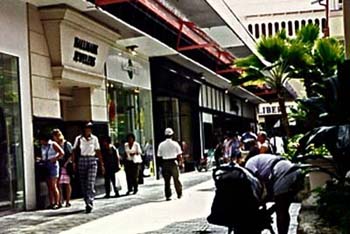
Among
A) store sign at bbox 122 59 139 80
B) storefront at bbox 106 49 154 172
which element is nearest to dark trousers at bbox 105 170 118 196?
storefront at bbox 106 49 154 172

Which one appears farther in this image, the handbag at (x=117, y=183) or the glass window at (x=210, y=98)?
the glass window at (x=210, y=98)

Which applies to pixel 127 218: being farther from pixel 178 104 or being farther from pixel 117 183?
pixel 178 104

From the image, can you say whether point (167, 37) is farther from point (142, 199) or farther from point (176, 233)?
point (176, 233)

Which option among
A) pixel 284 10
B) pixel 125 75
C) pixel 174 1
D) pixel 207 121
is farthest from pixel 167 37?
pixel 284 10

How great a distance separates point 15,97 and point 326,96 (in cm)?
875

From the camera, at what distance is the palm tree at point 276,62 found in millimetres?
15008

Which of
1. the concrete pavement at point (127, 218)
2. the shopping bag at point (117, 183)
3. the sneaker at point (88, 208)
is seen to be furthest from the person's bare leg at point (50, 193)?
the shopping bag at point (117, 183)

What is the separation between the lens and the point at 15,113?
13.4 meters

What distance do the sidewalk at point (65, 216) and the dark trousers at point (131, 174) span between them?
1.84 ft

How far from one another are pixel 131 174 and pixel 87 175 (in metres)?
4.25

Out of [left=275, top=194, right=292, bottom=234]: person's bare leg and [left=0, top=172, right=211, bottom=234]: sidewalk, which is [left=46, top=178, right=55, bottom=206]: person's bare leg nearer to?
[left=0, top=172, right=211, bottom=234]: sidewalk

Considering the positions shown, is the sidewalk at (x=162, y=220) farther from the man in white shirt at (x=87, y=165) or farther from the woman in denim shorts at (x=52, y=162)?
the woman in denim shorts at (x=52, y=162)

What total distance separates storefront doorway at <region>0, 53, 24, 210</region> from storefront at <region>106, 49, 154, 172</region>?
5.02 meters

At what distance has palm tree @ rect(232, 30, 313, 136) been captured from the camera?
15.0 m
